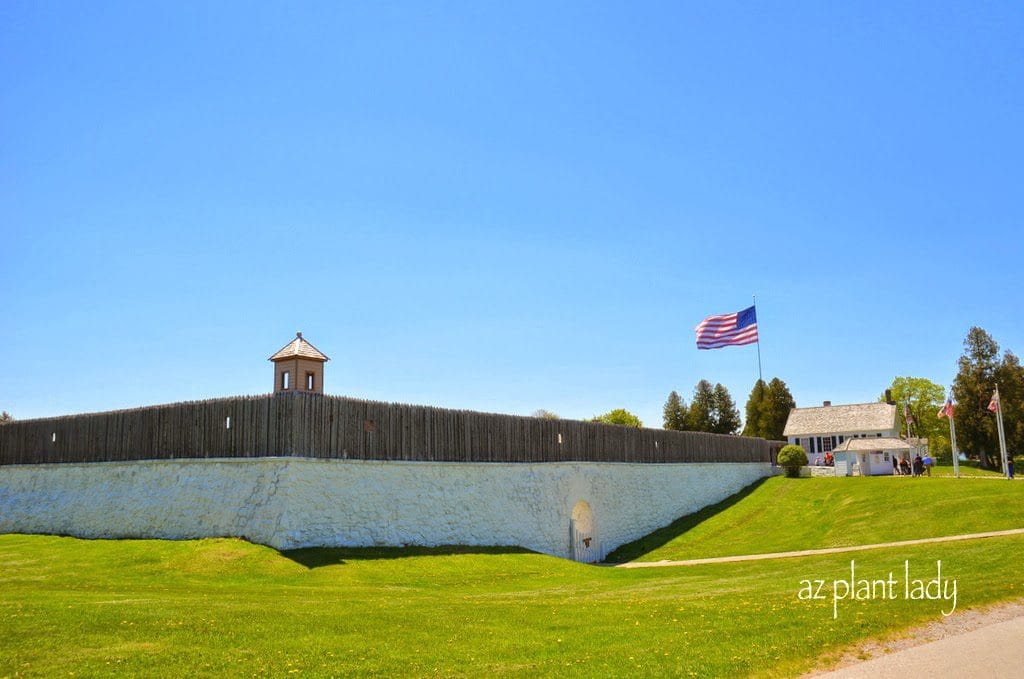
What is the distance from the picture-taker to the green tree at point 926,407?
289 ft

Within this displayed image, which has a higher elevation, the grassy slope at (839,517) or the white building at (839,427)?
the white building at (839,427)

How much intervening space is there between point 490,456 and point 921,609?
19.9 metres

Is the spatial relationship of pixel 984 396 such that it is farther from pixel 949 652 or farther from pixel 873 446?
pixel 949 652

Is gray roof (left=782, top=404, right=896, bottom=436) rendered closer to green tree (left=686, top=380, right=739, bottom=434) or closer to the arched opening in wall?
green tree (left=686, top=380, right=739, bottom=434)

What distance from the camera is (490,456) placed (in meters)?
30.6

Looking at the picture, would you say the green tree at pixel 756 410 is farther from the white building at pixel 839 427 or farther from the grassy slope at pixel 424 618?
the grassy slope at pixel 424 618

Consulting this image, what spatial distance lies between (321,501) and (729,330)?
28813mm

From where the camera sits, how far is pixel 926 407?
9038cm

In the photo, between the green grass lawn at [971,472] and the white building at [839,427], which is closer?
the green grass lawn at [971,472]

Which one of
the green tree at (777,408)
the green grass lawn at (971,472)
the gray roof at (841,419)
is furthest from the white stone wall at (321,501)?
the green tree at (777,408)

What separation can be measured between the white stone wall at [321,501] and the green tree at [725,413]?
46.6m

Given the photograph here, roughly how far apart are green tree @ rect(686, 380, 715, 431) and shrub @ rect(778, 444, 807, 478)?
29.7 meters

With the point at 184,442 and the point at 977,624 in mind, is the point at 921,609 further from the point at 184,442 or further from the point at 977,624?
the point at 184,442

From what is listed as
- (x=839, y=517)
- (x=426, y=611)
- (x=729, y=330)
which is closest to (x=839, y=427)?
(x=729, y=330)
